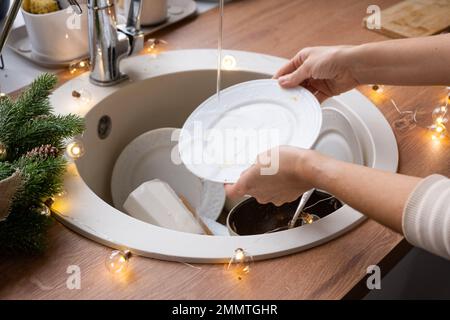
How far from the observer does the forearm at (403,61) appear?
83 cm

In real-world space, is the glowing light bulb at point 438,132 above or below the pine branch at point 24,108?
below

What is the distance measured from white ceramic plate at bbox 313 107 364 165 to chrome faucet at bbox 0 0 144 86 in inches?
15.8

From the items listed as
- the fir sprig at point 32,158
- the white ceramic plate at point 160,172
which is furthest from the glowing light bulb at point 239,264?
the white ceramic plate at point 160,172

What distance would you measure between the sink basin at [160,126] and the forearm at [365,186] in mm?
80

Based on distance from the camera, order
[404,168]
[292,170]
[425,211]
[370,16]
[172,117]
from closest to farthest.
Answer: [425,211], [292,170], [404,168], [172,117], [370,16]

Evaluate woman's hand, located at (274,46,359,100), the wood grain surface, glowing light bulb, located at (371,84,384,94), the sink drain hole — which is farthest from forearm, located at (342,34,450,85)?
the sink drain hole

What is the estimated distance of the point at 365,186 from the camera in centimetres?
66

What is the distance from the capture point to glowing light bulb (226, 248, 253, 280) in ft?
2.26

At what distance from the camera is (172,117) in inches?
46.3

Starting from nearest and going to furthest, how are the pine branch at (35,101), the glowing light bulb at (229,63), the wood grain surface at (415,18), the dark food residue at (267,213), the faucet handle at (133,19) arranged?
the pine branch at (35,101) → the dark food residue at (267,213) → the faucet handle at (133,19) → the glowing light bulb at (229,63) → the wood grain surface at (415,18)

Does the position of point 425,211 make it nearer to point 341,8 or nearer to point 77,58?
point 77,58

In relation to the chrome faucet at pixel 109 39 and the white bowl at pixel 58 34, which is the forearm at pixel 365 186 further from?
the white bowl at pixel 58 34
